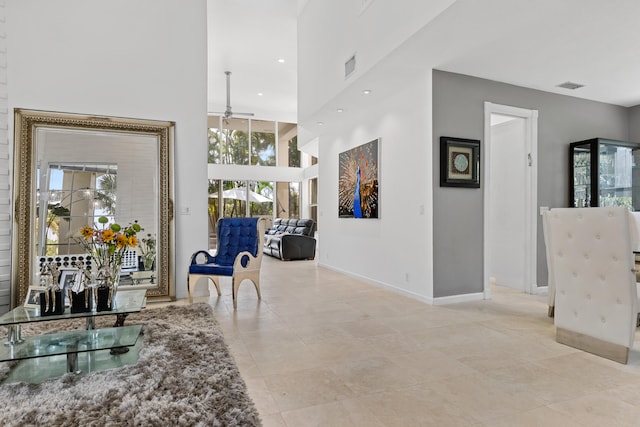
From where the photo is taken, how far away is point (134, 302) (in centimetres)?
275

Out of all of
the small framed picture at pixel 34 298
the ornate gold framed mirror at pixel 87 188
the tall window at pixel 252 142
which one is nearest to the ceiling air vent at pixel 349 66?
the ornate gold framed mirror at pixel 87 188

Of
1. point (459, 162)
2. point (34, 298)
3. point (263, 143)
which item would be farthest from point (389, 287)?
point (263, 143)

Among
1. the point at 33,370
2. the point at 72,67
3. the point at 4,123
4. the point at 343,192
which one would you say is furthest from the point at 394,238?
the point at 4,123

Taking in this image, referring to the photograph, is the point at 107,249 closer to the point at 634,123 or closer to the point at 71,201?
the point at 71,201

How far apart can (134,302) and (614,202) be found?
6063 millimetres

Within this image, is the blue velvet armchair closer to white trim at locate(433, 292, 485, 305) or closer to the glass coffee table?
the glass coffee table

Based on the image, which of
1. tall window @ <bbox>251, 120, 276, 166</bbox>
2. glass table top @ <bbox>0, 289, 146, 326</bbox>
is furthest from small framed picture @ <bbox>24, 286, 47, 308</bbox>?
tall window @ <bbox>251, 120, 276, 166</bbox>

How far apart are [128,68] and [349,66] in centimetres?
265

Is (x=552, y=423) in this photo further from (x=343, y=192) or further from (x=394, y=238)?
(x=343, y=192)

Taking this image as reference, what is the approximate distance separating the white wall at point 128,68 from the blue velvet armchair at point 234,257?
26 centimetres

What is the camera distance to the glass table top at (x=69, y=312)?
229 cm

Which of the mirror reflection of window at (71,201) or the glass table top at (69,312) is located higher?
the mirror reflection of window at (71,201)

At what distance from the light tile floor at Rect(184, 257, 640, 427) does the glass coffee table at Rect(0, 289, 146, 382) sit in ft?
2.61

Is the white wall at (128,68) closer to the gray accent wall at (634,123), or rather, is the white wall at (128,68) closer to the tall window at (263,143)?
the gray accent wall at (634,123)
